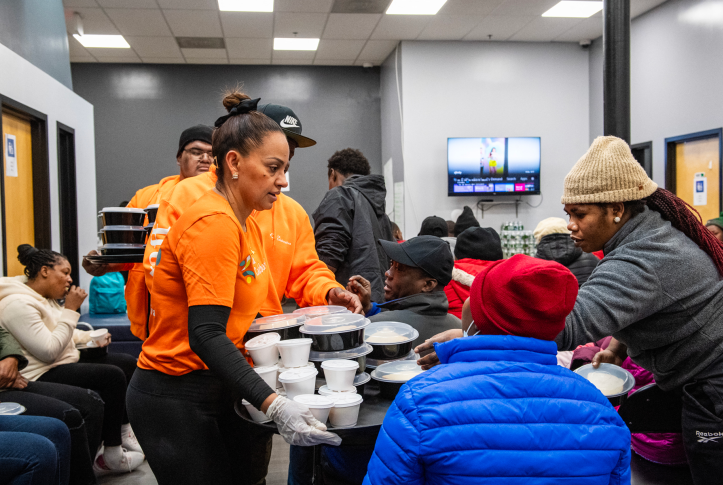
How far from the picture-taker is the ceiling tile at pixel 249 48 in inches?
276

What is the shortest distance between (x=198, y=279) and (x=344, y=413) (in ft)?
1.58

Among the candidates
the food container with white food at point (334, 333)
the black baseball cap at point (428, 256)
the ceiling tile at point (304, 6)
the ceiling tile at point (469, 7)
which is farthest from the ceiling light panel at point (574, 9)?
the food container with white food at point (334, 333)

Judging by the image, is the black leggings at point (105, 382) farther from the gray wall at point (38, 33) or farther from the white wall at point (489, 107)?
the white wall at point (489, 107)

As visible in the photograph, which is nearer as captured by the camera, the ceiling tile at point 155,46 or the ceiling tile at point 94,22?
the ceiling tile at point 94,22

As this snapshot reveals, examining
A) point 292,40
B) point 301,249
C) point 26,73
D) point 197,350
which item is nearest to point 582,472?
point 197,350

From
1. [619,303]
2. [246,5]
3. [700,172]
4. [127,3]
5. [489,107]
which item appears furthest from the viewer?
[489,107]

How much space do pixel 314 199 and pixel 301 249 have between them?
6500mm

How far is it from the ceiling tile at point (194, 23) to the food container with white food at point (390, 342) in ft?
17.9

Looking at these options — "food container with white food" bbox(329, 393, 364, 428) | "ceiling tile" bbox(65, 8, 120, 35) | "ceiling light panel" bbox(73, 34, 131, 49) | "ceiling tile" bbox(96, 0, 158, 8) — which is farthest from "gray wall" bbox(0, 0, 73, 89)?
"food container with white food" bbox(329, 393, 364, 428)

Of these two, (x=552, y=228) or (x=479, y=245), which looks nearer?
(x=479, y=245)

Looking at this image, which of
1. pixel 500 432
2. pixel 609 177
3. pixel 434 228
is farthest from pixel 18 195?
pixel 500 432

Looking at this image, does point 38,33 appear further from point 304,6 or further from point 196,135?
point 196,135

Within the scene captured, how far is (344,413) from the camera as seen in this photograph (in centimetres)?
128

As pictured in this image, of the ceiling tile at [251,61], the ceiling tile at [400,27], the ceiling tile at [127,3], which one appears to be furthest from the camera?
the ceiling tile at [251,61]
